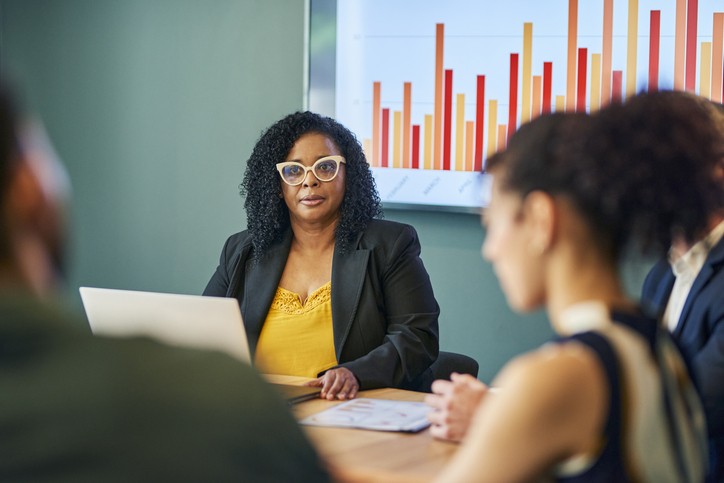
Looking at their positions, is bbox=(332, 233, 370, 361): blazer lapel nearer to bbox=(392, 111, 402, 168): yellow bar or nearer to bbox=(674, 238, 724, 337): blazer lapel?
bbox=(392, 111, 402, 168): yellow bar

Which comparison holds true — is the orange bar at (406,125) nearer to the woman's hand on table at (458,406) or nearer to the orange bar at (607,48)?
the orange bar at (607,48)

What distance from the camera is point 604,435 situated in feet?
3.91

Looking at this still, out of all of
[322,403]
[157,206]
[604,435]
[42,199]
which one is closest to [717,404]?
[322,403]

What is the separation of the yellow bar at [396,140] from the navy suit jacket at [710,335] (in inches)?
58.7

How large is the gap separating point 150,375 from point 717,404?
5.41ft

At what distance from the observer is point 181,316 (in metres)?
2.32

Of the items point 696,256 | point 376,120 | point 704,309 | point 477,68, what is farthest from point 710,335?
point 376,120

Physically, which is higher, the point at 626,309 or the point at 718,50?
the point at 718,50

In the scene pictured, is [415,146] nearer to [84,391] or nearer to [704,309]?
[704,309]

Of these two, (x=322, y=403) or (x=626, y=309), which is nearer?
(x=626, y=309)

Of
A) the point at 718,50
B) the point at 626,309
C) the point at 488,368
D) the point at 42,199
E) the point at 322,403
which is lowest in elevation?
the point at 488,368

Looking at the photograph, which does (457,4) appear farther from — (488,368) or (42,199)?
(42,199)

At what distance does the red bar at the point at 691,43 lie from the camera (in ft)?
10.7

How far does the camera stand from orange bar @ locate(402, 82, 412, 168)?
3754 millimetres
